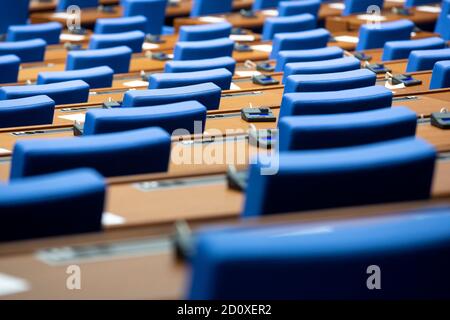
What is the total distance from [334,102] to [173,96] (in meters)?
0.51

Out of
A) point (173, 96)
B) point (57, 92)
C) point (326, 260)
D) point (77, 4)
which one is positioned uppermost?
point (326, 260)

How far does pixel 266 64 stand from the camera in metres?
3.67

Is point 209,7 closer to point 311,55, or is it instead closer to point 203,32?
point 203,32

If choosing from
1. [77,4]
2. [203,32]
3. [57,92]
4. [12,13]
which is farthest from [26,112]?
[77,4]

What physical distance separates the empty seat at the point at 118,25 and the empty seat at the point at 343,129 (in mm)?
2989

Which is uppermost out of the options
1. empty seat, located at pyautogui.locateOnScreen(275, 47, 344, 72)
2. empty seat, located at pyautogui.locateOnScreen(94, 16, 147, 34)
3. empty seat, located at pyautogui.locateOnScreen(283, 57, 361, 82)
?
empty seat, located at pyautogui.locateOnScreen(283, 57, 361, 82)

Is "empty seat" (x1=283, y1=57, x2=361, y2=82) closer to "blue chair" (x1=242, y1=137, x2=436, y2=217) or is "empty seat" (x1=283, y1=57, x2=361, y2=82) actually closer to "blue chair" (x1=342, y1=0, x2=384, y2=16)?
"blue chair" (x1=242, y1=137, x2=436, y2=217)

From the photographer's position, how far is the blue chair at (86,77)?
3.16 m

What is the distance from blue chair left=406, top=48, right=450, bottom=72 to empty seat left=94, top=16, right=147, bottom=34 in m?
1.79

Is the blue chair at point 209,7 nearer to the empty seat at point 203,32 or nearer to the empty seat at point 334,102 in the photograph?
the empty seat at point 203,32

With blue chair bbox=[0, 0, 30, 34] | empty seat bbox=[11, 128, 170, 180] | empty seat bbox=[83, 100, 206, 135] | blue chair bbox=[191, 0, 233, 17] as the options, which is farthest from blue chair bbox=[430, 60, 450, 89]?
blue chair bbox=[0, 0, 30, 34]

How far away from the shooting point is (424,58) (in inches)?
126

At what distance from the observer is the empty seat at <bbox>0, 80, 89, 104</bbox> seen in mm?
2809

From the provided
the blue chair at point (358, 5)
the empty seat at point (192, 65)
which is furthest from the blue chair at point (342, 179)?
the blue chair at point (358, 5)
